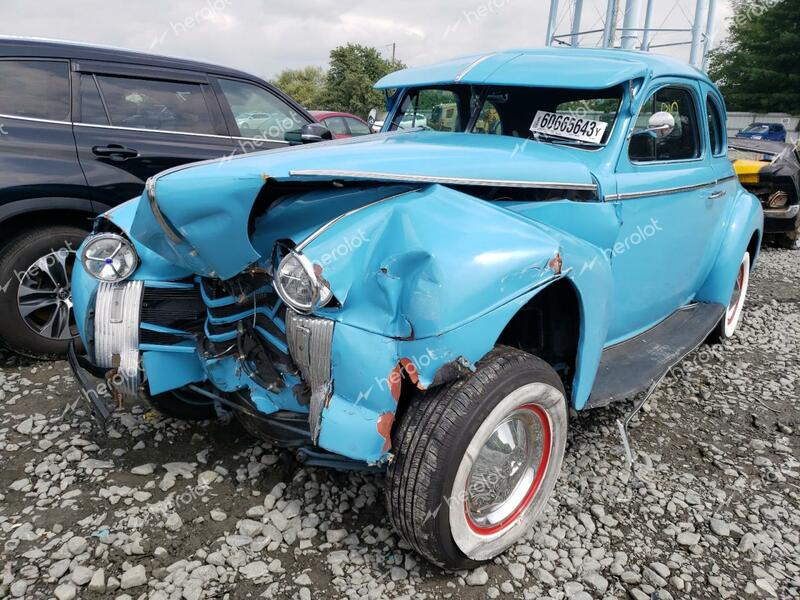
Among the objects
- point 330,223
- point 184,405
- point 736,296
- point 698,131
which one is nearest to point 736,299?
point 736,296

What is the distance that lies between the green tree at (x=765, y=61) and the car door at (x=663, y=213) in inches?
1297

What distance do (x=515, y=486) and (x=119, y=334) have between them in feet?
5.83

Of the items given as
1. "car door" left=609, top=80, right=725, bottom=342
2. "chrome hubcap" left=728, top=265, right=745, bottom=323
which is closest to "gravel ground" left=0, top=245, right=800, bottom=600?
"car door" left=609, top=80, right=725, bottom=342

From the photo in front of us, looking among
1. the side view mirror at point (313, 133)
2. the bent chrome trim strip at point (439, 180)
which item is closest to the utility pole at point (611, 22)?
the side view mirror at point (313, 133)

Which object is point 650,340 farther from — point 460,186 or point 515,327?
point 460,186

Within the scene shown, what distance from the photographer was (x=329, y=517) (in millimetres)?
2463

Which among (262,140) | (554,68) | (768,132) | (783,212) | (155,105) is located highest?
(768,132)

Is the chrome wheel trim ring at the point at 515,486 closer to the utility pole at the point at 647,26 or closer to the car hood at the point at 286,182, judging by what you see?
the car hood at the point at 286,182

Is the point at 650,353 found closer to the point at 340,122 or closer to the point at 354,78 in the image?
the point at 340,122

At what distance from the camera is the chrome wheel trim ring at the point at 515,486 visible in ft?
6.48

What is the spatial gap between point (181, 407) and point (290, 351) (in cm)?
129

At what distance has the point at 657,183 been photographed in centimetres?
308

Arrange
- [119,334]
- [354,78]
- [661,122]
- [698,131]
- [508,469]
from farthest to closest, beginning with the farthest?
[354,78], [698,131], [661,122], [119,334], [508,469]

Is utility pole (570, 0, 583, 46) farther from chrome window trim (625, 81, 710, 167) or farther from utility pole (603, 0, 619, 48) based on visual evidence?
chrome window trim (625, 81, 710, 167)
